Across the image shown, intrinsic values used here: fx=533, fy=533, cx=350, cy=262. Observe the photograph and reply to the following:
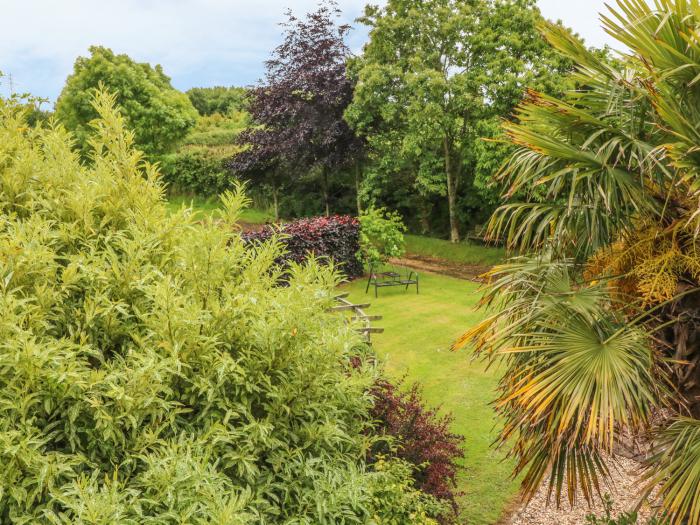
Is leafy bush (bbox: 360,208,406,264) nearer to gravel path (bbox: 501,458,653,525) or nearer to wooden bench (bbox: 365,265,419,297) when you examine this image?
wooden bench (bbox: 365,265,419,297)

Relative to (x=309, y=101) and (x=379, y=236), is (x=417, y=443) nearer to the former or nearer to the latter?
(x=379, y=236)

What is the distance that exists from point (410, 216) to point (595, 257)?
2489 centimetres

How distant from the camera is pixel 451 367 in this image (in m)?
11.4

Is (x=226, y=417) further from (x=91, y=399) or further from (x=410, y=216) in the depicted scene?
(x=410, y=216)

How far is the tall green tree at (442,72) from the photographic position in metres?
20.2

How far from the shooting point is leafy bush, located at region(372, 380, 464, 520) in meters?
5.39

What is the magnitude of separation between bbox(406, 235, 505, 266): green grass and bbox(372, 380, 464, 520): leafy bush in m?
16.7

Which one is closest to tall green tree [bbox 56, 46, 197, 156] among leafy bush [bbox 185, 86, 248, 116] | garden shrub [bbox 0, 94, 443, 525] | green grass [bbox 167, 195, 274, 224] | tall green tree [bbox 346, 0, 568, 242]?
green grass [bbox 167, 195, 274, 224]

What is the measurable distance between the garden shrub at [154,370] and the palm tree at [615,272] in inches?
55.9

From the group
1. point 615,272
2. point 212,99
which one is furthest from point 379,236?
point 212,99

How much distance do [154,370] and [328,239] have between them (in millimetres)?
16397

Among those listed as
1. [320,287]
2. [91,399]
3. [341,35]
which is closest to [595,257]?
[320,287]

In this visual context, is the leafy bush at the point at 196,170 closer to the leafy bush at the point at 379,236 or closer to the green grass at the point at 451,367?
the leafy bush at the point at 379,236

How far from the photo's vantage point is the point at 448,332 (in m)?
13.6
